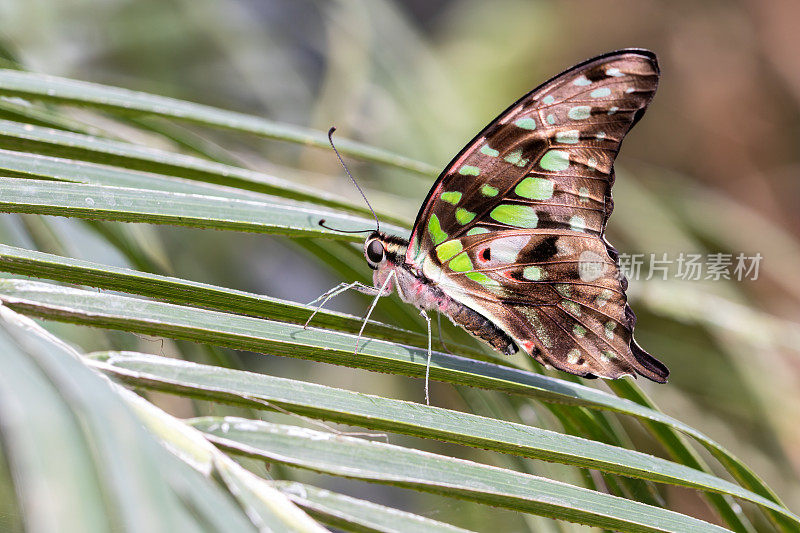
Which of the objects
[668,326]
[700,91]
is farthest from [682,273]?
[700,91]

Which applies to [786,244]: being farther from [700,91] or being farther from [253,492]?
[253,492]

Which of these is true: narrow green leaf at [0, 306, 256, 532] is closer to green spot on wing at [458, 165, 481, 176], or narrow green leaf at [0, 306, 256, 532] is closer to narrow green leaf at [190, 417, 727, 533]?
narrow green leaf at [190, 417, 727, 533]

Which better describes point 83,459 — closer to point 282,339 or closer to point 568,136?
point 282,339

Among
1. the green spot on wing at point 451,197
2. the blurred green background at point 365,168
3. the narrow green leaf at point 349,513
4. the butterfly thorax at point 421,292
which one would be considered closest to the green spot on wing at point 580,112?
the green spot on wing at point 451,197

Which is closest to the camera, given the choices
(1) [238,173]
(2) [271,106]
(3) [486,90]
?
(1) [238,173]

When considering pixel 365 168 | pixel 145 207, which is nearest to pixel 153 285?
pixel 145 207
